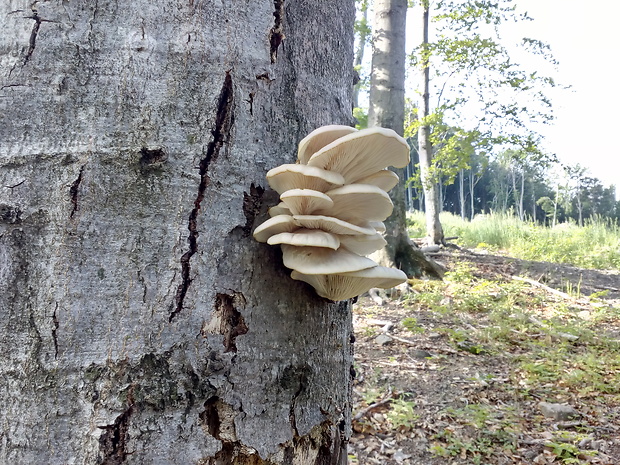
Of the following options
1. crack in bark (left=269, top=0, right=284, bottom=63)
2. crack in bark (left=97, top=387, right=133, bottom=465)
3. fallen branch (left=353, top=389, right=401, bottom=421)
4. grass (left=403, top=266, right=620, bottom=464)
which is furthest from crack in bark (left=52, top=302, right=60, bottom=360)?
fallen branch (left=353, top=389, right=401, bottom=421)

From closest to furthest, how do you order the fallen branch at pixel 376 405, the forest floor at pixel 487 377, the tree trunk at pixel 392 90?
the forest floor at pixel 487 377 → the fallen branch at pixel 376 405 → the tree trunk at pixel 392 90

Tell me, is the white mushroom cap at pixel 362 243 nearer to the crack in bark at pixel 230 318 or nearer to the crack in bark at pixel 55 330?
the crack in bark at pixel 230 318

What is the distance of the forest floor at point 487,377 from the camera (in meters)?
2.96

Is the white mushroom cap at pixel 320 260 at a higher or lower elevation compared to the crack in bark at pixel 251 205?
lower

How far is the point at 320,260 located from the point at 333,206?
0.17 m

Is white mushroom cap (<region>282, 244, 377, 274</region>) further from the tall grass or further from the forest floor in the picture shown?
the tall grass

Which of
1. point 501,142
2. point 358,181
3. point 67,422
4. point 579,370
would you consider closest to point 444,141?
point 501,142

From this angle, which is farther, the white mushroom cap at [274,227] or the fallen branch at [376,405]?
the fallen branch at [376,405]

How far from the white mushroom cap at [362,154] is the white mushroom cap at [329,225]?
0.44 feet

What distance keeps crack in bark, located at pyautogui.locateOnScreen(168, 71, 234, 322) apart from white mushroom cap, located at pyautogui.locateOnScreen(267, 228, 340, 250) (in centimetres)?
16

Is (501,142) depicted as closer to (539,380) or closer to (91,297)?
(539,380)

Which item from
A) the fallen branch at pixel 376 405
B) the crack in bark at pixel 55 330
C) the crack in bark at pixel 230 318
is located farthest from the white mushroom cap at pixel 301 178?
the fallen branch at pixel 376 405

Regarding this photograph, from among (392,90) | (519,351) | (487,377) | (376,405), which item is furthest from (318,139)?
(392,90)

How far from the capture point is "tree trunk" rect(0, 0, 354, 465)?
2.51 ft
